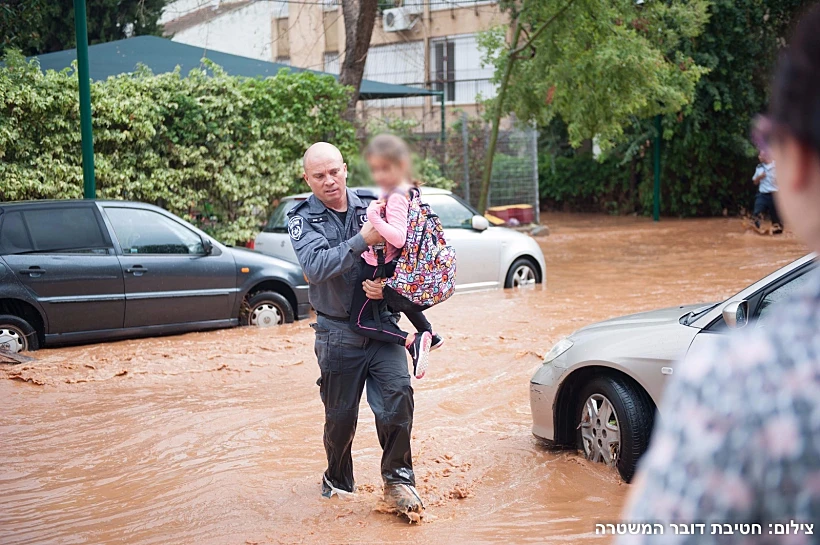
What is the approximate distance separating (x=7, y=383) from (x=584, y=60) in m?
Result: 13.1

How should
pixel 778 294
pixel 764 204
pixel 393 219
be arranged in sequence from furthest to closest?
pixel 764 204
pixel 778 294
pixel 393 219

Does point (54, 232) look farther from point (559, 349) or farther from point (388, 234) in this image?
point (388, 234)

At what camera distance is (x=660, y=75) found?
19.4 metres

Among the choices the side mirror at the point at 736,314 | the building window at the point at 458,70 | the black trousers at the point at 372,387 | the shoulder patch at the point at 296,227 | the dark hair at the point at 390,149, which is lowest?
the black trousers at the point at 372,387

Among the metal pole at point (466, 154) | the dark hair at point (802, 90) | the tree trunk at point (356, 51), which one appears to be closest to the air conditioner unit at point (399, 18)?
the metal pole at point (466, 154)

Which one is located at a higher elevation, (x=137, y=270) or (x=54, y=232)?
(x=54, y=232)

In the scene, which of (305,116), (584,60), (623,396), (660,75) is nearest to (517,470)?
(623,396)

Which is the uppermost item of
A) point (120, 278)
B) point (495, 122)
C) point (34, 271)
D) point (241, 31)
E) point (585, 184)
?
point (241, 31)

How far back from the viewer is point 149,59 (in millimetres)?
17047

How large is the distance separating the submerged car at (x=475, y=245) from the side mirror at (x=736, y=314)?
7.85 meters

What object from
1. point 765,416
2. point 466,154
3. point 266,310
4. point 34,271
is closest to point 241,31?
point 466,154

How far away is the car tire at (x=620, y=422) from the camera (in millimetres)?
5039

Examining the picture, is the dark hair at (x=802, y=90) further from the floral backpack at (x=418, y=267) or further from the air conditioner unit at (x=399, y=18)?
the air conditioner unit at (x=399, y=18)

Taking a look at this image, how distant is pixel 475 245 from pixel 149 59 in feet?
26.6
